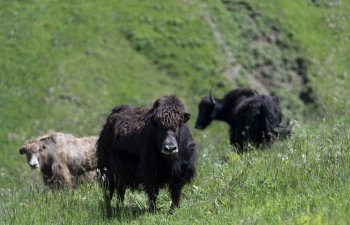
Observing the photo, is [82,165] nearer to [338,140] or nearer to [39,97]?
[338,140]

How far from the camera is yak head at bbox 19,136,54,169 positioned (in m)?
17.6

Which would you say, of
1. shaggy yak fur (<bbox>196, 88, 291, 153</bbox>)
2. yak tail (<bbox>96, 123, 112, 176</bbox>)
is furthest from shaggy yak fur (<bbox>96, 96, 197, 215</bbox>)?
shaggy yak fur (<bbox>196, 88, 291, 153</bbox>)

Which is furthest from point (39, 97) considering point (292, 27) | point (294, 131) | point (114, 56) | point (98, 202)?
point (98, 202)

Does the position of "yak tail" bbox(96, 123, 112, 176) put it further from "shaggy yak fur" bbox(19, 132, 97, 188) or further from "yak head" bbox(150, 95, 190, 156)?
"shaggy yak fur" bbox(19, 132, 97, 188)

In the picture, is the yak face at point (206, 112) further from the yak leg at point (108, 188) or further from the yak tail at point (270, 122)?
the yak leg at point (108, 188)

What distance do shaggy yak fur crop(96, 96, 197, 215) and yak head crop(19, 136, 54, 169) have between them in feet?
20.4

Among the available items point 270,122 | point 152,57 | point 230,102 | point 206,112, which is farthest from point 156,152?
point 152,57

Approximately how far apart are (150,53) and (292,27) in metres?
9.69

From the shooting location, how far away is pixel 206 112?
2261cm

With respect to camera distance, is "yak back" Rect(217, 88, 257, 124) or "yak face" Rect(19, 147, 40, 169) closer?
"yak face" Rect(19, 147, 40, 169)

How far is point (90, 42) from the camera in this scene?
134 feet

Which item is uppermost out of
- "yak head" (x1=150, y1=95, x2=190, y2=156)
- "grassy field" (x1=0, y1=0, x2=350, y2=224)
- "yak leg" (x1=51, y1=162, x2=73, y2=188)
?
"yak head" (x1=150, y1=95, x2=190, y2=156)

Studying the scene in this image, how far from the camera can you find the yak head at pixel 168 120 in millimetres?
10312

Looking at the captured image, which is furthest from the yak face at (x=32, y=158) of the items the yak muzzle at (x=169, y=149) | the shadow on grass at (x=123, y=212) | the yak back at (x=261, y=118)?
the yak muzzle at (x=169, y=149)
